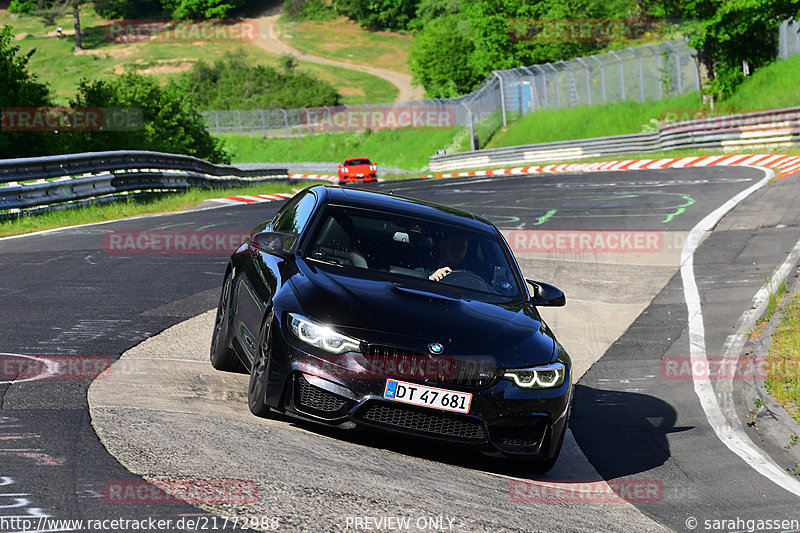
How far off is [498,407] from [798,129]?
96.4 feet

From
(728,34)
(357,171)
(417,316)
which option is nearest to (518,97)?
(357,171)

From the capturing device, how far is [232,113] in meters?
81.5

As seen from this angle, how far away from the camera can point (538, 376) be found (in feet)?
19.5

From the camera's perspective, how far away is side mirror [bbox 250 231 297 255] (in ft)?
22.5

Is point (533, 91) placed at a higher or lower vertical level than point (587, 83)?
lower

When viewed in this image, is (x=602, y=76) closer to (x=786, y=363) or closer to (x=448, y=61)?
(x=786, y=363)

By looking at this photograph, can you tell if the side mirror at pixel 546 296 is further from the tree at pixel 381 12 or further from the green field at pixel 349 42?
the tree at pixel 381 12
